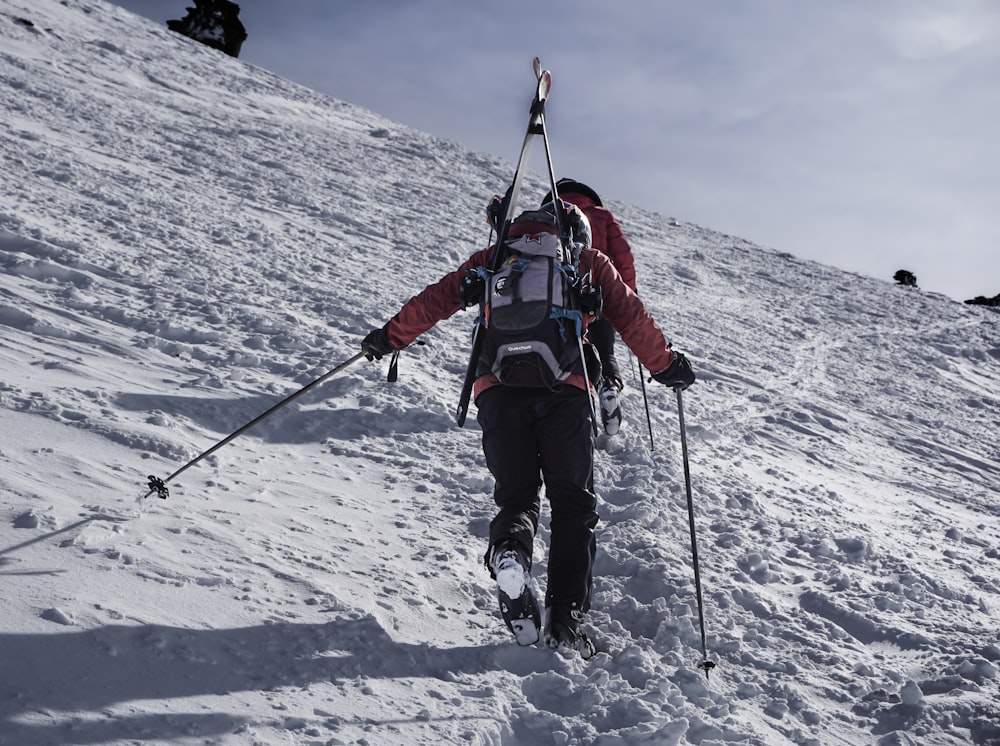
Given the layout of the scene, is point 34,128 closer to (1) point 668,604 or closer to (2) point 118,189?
(2) point 118,189

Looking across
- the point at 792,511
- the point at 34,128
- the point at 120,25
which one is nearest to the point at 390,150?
the point at 34,128

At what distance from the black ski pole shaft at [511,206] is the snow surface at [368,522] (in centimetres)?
97

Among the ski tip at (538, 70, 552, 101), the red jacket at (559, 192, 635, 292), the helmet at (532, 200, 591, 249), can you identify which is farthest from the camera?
the red jacket at (559, 192, 635, 292)

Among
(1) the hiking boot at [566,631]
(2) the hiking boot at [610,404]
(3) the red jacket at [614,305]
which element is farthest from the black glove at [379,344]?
(2) the hiking boot at [610,404]

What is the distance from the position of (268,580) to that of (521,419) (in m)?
1.32

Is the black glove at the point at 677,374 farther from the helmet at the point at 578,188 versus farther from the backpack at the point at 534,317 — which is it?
the helmet at the point at 578,188

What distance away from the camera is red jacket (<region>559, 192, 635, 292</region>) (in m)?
5.39

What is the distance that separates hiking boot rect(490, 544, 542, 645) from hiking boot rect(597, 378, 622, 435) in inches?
85.1

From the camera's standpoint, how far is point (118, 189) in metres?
9.71

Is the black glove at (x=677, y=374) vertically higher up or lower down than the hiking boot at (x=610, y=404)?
higher up

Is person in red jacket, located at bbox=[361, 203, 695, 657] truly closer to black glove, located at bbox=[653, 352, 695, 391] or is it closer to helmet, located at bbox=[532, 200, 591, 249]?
black glove, located at bbox=[653, 352, 695, 391]

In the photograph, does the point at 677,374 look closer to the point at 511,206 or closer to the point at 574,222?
the point at 574,222

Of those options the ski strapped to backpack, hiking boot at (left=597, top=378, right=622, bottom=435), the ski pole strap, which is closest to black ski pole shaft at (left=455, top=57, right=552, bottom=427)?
the ski strapped to backpack

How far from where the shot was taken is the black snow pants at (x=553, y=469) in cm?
322
